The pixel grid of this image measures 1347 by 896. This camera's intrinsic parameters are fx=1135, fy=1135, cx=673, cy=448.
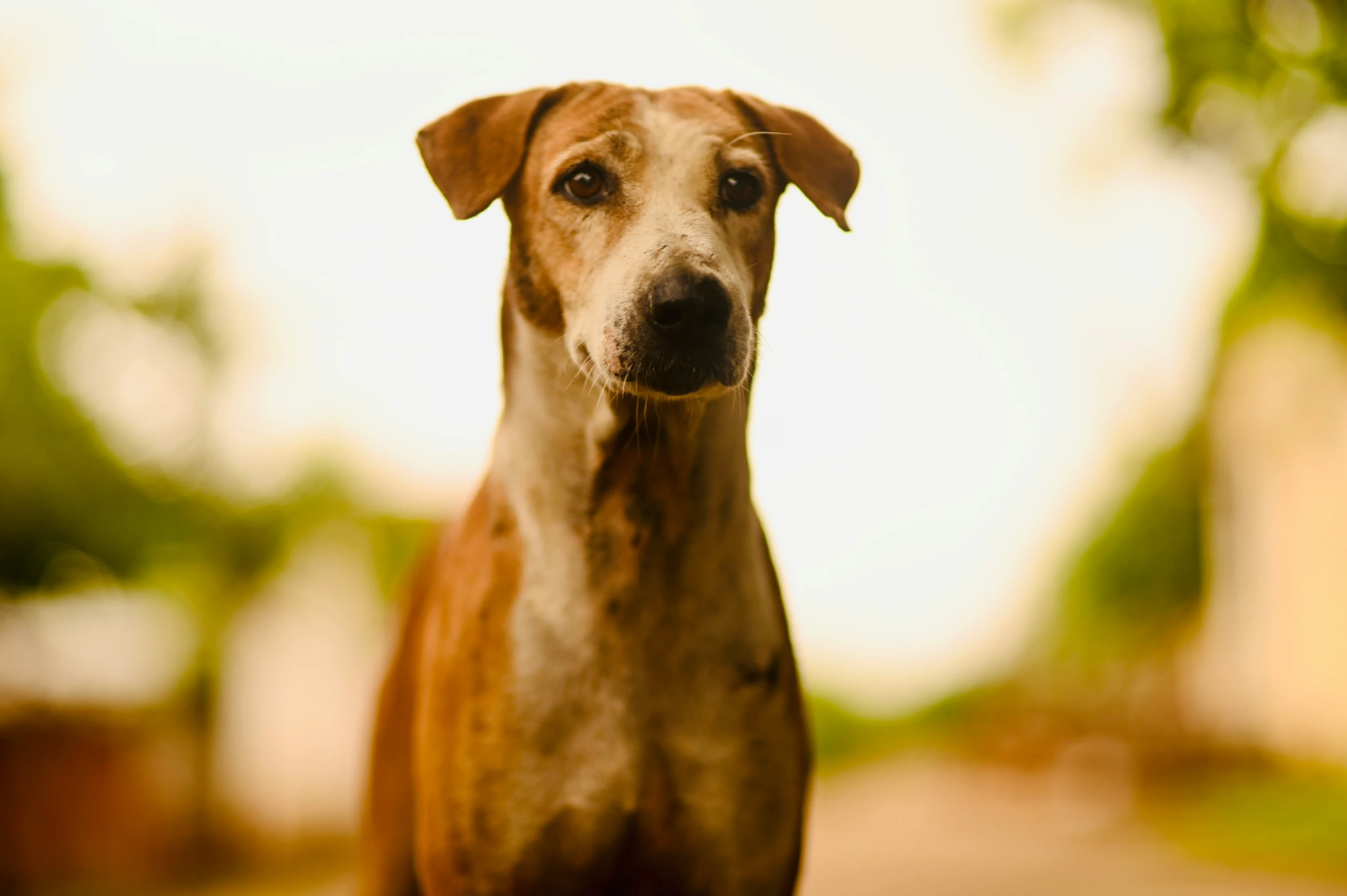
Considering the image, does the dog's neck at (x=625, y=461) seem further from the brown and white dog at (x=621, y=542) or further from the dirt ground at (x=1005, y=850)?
the dirt ground at (x=1005, y=850)

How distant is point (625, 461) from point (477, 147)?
778 millimetres

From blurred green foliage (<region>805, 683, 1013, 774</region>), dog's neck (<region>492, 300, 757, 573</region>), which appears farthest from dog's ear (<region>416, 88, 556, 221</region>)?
blurred green foliage (<region>805, 683, 1013, 774</region>)

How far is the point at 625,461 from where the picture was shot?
235cm

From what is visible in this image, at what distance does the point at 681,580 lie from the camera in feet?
7.61

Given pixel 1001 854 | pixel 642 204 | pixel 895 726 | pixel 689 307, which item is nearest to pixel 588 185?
pixel 642 204

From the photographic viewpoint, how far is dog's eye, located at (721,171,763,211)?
241 cm

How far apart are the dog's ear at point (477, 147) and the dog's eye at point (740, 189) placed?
0.46m

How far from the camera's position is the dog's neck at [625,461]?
2.33 metres

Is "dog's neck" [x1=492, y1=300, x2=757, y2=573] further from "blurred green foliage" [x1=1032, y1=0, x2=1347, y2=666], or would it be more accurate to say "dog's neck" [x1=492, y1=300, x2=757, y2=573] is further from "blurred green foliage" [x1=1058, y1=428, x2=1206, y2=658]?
"blurred green foliage" [x1=1058, y1=428, x2=1206, y2=658]

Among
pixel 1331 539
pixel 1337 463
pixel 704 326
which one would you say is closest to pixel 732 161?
pixel 704 326

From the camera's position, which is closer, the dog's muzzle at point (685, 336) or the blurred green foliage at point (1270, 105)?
the dog's muzzle at point (685, 336)

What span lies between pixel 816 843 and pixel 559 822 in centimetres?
1107

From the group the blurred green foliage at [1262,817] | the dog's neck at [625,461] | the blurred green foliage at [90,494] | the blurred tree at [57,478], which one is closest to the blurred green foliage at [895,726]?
the blurred green foliage at [1262,817]

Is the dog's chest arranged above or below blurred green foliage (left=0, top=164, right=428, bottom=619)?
above
